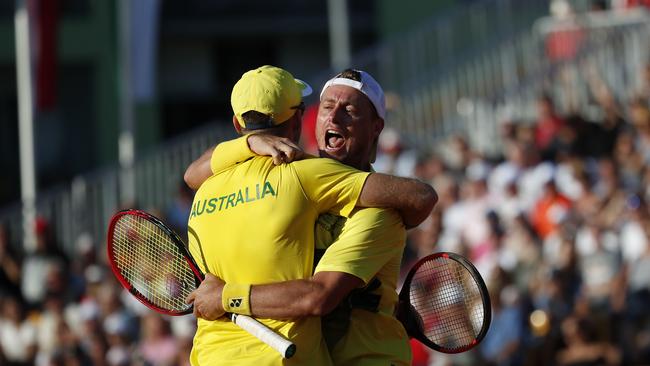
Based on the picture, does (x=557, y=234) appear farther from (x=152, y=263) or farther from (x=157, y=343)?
(x=152, y=263)

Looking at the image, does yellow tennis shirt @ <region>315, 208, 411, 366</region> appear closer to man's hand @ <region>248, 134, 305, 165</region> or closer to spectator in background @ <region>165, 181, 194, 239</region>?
man's hand @ <region>248, 134, 305, 165</region>

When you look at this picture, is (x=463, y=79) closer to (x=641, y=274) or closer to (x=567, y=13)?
(x=567, y=13)

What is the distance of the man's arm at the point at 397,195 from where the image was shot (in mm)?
5371

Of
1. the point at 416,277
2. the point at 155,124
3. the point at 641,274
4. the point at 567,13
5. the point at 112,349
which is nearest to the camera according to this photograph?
the point at 416,277

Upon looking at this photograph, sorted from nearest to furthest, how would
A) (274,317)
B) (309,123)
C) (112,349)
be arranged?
(274,317)
(112,349)
(309,123)

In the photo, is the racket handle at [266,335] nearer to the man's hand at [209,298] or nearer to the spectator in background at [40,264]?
the man's hand at [209,298]

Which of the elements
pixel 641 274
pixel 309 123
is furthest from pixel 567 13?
pixel 641 274

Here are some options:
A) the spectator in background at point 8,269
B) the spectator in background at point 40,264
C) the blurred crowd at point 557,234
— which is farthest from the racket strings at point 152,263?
the spectator in background at point 8,269

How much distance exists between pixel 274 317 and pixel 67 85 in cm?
2013

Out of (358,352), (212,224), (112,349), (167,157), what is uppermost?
(212,224)

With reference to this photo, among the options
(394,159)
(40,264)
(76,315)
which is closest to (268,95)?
(394,159)

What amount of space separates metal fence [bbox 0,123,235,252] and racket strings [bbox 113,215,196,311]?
10.1 m

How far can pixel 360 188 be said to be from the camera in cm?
536

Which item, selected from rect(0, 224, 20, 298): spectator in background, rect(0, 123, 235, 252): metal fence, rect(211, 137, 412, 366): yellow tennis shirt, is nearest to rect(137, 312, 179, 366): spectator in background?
rect(0, 224, 20, 298): spectator in background
